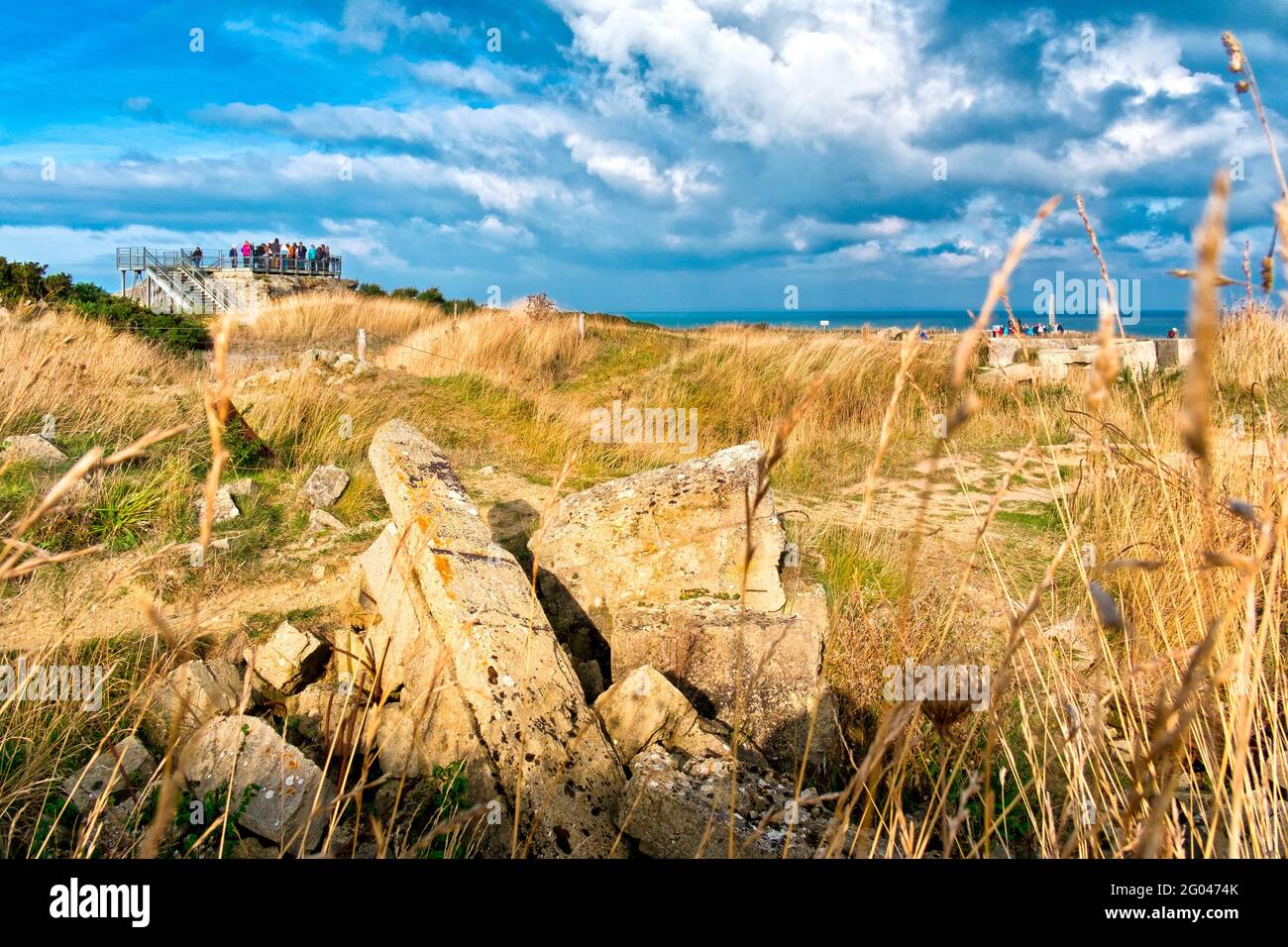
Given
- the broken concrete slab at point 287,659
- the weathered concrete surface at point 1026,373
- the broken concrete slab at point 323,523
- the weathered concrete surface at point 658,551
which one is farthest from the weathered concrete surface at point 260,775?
the weathered concrete surface at point 1026,373

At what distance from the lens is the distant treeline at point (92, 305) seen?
1382cm

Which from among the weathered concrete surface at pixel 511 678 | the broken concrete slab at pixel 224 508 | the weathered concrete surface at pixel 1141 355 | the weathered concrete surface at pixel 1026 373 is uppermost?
the weathered concrete surface at pixel 1141 355

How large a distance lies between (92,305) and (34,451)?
386 inches

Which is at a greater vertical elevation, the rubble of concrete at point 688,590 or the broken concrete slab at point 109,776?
the rubble of concrete at point 688,590

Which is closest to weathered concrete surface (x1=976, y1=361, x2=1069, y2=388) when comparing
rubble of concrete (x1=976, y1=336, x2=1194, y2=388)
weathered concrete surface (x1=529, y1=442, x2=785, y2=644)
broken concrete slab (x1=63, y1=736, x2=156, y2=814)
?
rubble of concrete (x1=976, y1=336, x2=1194, y2=388)

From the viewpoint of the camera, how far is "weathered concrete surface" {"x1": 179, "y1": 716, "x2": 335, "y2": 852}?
2883 mm

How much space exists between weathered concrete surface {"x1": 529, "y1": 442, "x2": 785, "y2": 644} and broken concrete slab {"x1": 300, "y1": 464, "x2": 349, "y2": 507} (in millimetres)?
2777

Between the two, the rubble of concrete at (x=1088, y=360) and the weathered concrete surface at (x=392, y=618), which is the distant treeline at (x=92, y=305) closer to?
the weathered concrete surface at (x=392, y=618)

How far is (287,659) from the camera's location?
4.29 m

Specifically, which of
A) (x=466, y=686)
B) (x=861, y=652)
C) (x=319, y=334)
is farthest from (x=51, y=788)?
(x=319, y=334)

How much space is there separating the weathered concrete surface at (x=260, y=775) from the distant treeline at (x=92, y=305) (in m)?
12.3

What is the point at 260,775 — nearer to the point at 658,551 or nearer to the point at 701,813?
the point at 701,813
